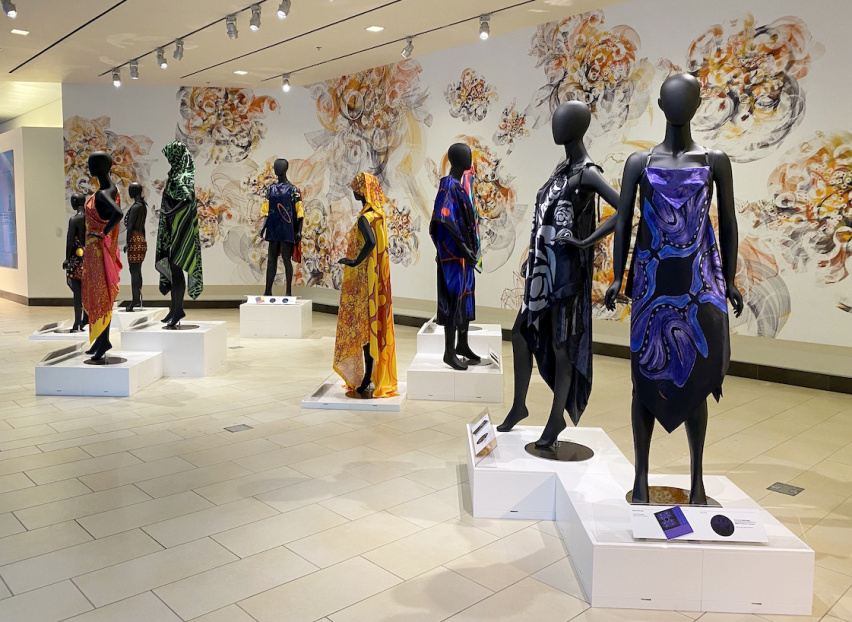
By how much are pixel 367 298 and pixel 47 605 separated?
10.4 feet

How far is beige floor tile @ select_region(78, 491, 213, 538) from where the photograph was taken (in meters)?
3.31

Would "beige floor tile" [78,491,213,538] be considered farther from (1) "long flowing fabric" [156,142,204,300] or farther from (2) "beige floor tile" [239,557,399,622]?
Result: (1) "long flowing fabric" [156,142,204,300]

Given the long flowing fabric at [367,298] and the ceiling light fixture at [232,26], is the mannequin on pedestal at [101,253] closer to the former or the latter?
the long flowing fabric at [367,298]

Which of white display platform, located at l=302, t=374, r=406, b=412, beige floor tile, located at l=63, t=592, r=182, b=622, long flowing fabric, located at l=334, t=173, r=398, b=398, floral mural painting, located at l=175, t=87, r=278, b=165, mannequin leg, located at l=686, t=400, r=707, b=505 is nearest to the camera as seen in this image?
beige floor tile, located at l=63, t=592, r=182, b=622

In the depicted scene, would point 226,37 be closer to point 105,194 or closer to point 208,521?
point 105,194

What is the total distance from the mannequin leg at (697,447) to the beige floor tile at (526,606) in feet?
2.15

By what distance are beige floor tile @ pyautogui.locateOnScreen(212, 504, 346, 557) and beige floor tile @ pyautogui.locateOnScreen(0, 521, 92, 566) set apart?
637mm

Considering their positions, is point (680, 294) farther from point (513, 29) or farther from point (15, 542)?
point (513, 29)

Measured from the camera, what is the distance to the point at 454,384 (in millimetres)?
5910

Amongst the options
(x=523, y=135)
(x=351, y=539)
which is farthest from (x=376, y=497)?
(x=523, y=135)

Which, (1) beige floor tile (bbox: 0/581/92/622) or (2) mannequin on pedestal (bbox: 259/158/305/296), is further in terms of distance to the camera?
(2) mannequin on pedestal (bbox: 259/158/305/296)

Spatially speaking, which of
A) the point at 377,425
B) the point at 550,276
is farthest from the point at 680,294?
the point at 377,425

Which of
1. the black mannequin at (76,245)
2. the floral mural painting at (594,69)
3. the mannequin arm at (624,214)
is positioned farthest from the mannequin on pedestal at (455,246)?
the black mannequin at (76,245)

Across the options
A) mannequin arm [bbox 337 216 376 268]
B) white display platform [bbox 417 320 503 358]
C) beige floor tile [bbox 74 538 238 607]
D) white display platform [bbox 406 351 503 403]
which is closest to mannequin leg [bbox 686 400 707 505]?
beige floor tile [bbox 74 538 238 607]
